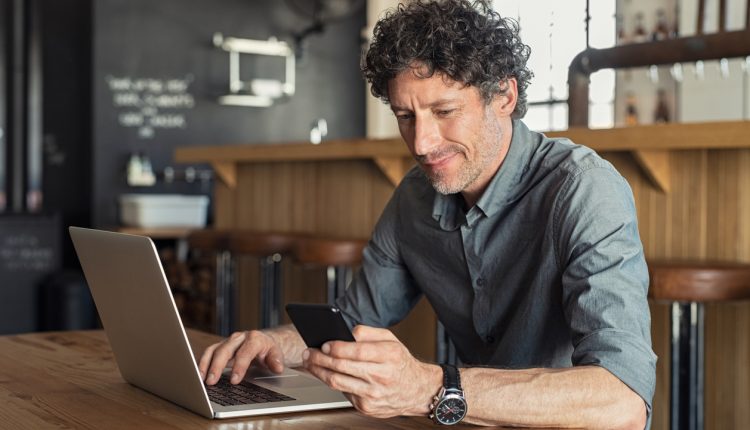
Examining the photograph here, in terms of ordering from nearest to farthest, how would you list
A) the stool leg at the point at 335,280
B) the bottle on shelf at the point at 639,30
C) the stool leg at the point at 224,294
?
the stool leg at the point at 335,280 < the stool leg at the point at 224,294 < the bottle on shelf at the point at 639,30

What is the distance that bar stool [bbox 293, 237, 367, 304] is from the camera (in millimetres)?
3434

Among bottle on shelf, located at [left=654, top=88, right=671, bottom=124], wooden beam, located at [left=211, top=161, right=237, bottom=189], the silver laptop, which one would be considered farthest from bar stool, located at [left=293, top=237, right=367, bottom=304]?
bottle on shelf, located at [left=654, top=88, right=671, bottom=124]

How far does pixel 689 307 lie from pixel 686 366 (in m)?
0.14

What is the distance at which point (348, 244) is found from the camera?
3449 millimetres

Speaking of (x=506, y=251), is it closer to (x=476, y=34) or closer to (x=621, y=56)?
(x=476, y=34)

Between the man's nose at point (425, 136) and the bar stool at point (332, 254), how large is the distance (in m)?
1.82

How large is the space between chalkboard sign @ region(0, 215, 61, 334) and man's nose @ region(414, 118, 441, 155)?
427 cm

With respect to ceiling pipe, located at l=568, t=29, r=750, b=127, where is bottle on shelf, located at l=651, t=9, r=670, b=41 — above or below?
above

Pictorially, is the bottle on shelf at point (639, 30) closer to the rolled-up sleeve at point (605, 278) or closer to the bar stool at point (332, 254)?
the bar stool at point (332, 254)

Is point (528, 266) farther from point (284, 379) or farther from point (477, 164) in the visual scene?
point (284, 379)

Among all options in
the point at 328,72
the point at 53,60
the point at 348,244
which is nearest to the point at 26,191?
the point at 53,60

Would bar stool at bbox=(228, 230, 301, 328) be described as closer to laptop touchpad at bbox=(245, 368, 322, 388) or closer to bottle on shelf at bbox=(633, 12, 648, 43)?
laptop touchpad at bbox=(245, 368, 322, 388)

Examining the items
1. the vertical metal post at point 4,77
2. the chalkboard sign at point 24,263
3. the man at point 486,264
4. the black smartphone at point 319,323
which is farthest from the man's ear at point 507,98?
the vertical metal post at point 4,77

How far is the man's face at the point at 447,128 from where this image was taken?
1.60 metres
